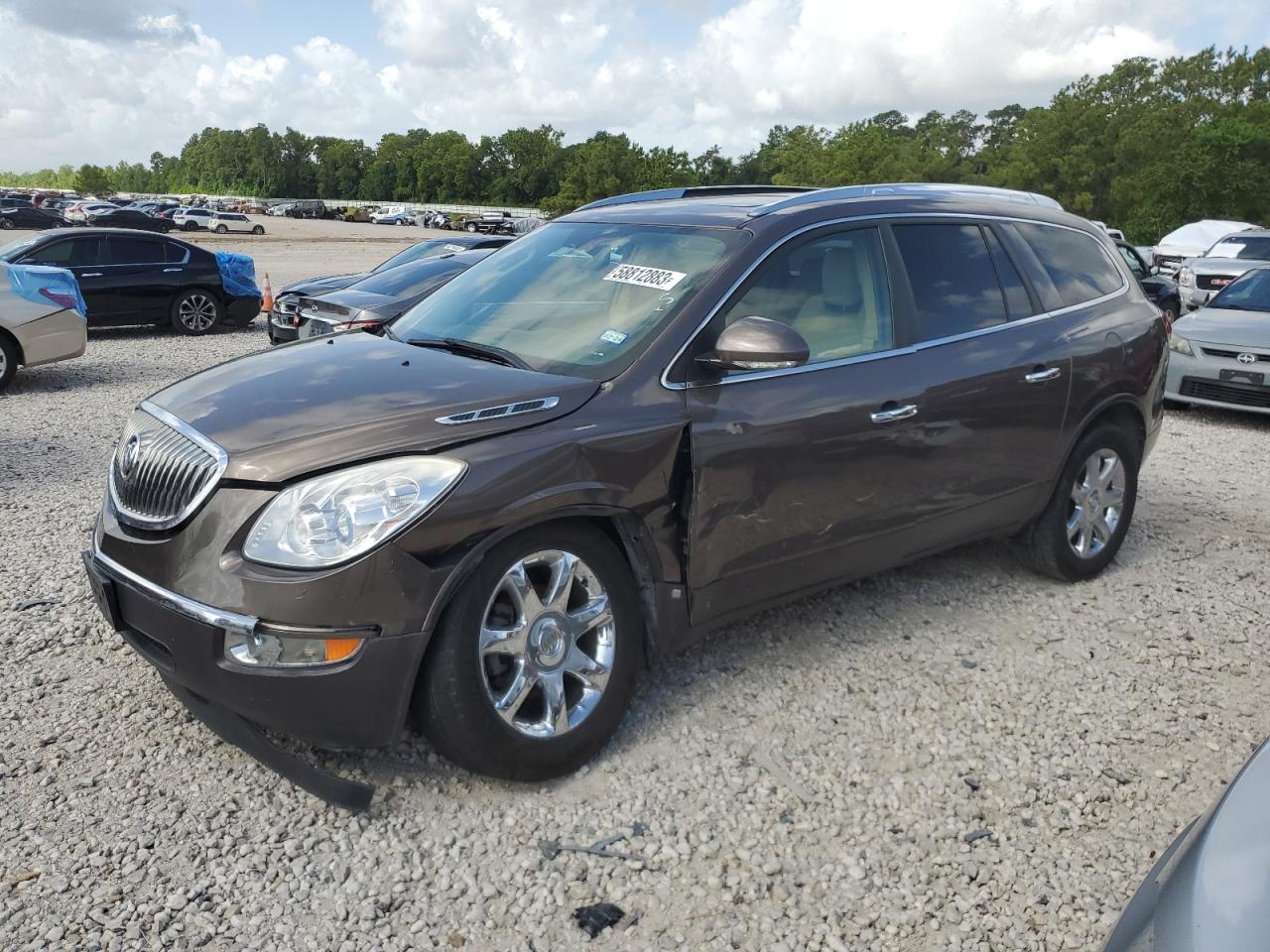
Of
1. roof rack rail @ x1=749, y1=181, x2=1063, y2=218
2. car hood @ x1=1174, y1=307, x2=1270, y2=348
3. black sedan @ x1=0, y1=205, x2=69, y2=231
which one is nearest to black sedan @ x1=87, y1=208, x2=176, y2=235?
black sedan @ x1=0, y1=205, x2=69, y2=231

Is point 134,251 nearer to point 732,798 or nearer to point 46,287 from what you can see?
point 46,287

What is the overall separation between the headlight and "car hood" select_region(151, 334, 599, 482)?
0.06m

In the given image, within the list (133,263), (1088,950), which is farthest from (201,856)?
(133,263)

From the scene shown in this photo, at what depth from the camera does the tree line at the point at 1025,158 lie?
48906mm

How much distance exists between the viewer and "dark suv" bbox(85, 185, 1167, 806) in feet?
9.54

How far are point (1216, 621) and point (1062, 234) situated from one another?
1957 millimetres

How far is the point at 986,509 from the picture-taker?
4.61 meters

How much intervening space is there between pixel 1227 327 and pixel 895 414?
7737 mm

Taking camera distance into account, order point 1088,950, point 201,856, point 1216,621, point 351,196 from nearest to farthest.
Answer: point 1088,950
point 201,856
point 1216,621
point 351,196

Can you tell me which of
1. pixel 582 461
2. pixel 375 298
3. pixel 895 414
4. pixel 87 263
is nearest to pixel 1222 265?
pixel 375 298

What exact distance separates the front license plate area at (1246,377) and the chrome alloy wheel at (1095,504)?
536 centimetres

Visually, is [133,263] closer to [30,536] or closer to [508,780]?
[30,536]

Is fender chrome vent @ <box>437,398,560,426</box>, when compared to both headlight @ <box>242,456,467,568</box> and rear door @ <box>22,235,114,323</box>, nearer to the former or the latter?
headlight @ <box>242,456,467,568</box>

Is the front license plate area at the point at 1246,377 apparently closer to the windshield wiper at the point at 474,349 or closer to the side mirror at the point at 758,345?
the side mirror at the point at 758,345
